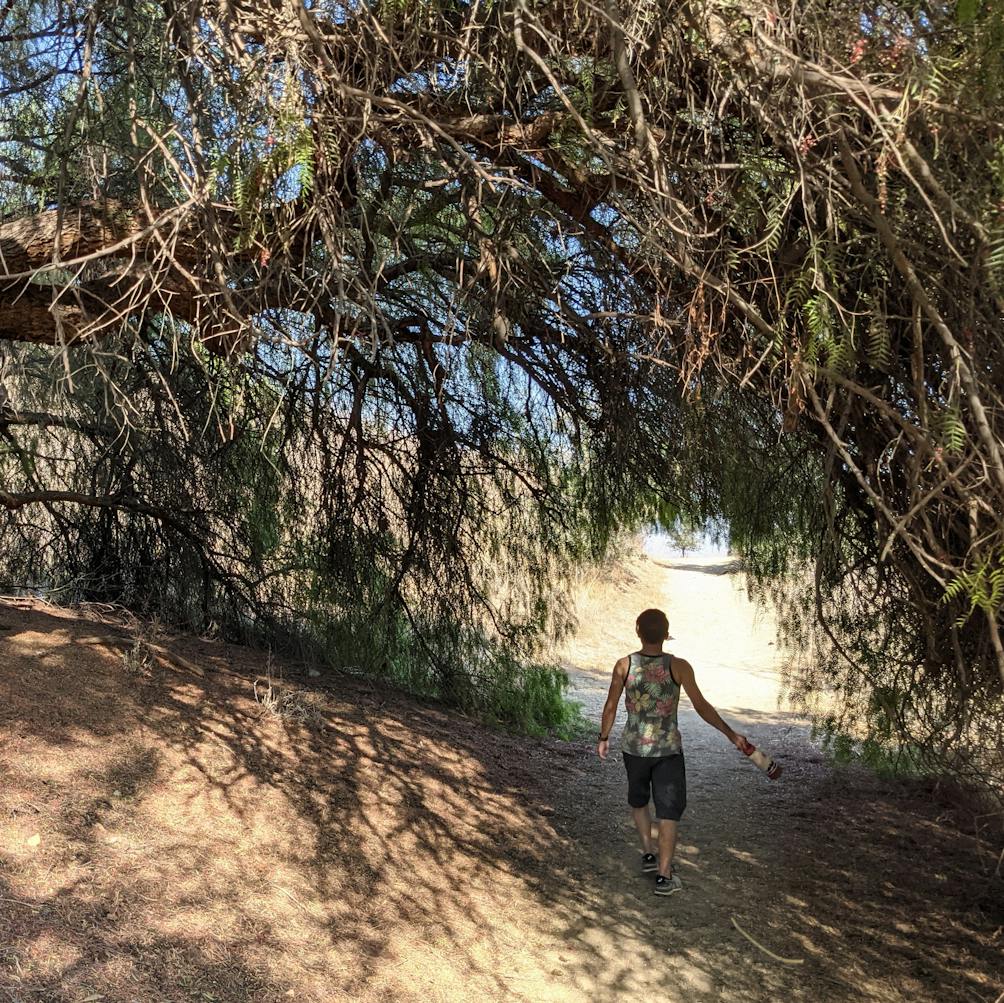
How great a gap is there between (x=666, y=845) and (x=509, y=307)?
307 cm

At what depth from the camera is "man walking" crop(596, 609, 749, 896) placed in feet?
19.0

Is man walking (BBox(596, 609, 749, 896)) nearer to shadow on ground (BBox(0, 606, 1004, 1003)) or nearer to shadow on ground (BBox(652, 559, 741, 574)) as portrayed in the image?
Result: shadow on ground (BBox(0, 606, 1004, 1003))

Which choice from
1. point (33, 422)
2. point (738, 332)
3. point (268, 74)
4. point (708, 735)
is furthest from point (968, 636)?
point (708, 735)

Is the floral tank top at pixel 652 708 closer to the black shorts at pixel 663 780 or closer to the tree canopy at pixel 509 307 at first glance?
the black shorts at pixel 663 780

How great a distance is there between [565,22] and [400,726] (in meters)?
5.33

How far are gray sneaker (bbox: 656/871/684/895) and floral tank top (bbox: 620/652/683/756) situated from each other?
2.24 ft

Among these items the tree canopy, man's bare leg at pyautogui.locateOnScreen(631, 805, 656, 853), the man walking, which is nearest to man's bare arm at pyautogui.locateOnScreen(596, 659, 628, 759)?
the man walking

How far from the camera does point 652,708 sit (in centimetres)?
583

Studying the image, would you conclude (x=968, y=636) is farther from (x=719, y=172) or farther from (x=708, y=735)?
(x=708, y=735)

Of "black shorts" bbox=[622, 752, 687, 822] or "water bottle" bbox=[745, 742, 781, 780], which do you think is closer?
"water bottle" bbox=[745, 742, 781, 780]

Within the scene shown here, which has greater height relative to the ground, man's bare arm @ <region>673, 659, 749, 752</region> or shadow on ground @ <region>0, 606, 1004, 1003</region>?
man's bare arm @ <region>673, 659, 749, 752</region>

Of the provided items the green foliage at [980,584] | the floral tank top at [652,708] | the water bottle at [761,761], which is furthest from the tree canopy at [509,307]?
the floral tank top at [652,708]

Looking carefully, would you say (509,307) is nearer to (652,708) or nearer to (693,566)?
(652,708)

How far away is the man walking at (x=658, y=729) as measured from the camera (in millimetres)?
5785
